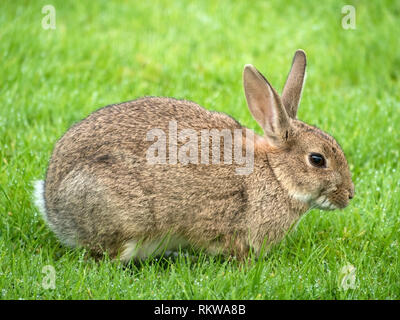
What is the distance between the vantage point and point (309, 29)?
10.1 metres

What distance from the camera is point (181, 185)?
551 centimetres

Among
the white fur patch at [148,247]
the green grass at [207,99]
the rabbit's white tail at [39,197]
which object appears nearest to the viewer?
the green grass at [207,99]

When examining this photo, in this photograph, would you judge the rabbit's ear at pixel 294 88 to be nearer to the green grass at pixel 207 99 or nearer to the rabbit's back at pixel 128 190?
the rabbit's back at pixel 128 190

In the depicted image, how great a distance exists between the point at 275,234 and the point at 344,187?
699 millimetres

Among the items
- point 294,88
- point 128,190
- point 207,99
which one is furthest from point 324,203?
point 207,99

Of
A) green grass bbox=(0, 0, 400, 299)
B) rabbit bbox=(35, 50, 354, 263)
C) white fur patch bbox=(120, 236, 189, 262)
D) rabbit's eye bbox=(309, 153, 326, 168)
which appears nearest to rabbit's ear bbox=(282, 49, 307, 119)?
rabbit bbox=(35, 50, 354, 263)

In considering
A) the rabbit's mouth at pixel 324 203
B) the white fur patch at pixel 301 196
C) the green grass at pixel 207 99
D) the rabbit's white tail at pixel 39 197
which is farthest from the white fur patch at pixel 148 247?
the rabbit's mouth at pixel 324 203

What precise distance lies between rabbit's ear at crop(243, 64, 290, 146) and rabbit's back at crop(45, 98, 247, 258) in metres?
0.45

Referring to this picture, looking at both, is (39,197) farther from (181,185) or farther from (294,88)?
(294,88)

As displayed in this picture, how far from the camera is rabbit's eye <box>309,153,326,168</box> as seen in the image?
18.7ft

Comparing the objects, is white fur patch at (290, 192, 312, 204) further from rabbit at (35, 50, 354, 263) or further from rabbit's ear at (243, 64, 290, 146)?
rabbit's ear at (243, 64, 290, 146)

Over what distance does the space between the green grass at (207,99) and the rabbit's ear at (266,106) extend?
95 cm

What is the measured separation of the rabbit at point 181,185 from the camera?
5.44 meters
